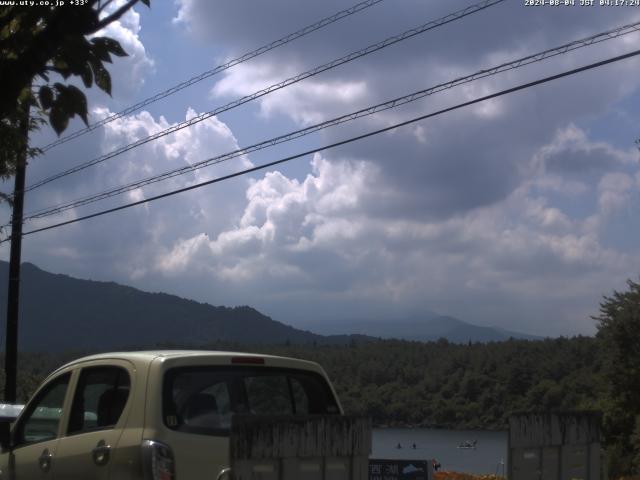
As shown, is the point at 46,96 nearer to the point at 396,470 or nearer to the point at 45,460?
the point at 45,460

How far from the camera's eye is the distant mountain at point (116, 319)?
75475 mm

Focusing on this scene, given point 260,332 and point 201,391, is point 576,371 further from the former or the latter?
point 201,391

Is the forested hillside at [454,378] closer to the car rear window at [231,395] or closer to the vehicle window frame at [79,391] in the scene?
the car rear window at [231,395]

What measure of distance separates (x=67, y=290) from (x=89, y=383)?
11109cm

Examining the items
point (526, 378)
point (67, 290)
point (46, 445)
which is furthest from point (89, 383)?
point (67, 290)

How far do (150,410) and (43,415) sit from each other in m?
1.77

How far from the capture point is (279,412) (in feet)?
23.1

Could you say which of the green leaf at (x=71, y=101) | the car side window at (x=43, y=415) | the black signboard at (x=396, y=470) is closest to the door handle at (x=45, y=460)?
the car side window at (x=43, y=415)

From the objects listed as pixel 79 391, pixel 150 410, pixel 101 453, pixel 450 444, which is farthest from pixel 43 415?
pixel 450 444

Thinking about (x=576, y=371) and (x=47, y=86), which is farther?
(x=576, y=371)

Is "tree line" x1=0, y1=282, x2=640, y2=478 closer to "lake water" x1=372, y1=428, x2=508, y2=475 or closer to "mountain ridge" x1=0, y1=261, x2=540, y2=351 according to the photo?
"lake water" x1=372, y1=428, x2=508, y2=475

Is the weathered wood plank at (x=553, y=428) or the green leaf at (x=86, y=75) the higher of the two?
the green leaf at (x=86, y=75)

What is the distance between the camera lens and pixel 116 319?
97.2 meters

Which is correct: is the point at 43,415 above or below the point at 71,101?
below
